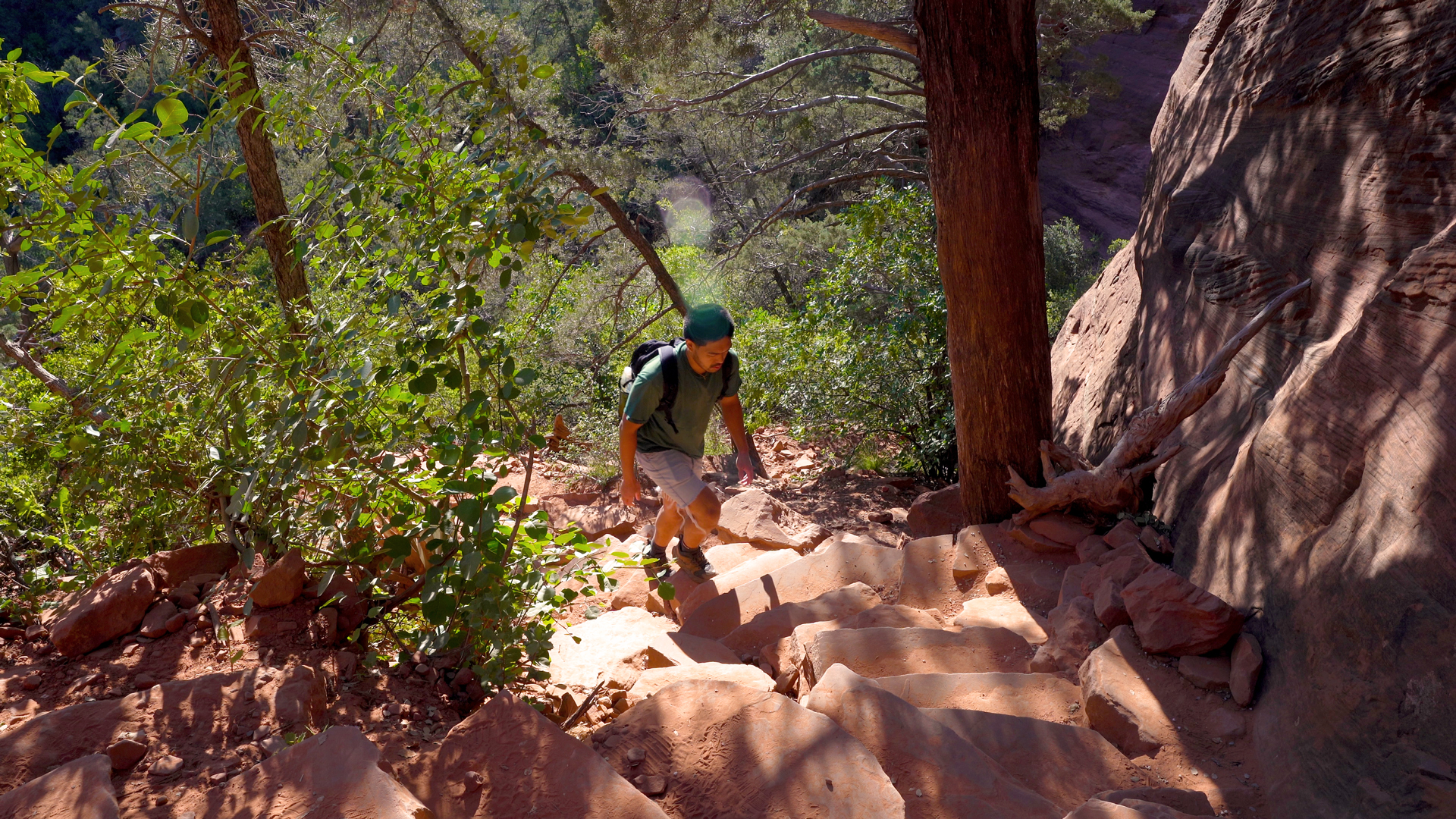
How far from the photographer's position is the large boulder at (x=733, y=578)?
15.1 ft

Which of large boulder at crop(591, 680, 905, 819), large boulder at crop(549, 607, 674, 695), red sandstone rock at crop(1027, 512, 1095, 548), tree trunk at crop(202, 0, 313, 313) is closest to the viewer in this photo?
large boulder at crop(591, 680, 905, 819)

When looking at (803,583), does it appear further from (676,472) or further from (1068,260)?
(1068,260)

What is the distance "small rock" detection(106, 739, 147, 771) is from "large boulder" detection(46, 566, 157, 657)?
82cm

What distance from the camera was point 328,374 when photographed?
2477 mm

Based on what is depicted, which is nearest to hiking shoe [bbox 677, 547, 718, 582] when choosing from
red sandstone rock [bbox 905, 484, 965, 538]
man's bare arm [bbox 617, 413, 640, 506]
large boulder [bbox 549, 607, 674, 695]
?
large boulder [bbox 549, 607, 674, 695]

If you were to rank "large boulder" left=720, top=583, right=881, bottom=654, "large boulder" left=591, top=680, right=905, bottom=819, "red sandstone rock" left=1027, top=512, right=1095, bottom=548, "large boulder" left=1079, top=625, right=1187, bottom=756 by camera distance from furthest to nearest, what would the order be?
"red sandstone rock" left=1027, top=512, right=1095, bottom=548
"large boulder" left=720, top=583, right=881, bottom=654
"large boulder" left=1079, top=625, right=1187, bottom=756
"large boulder" left=591, top=680, right=905, bottom=819

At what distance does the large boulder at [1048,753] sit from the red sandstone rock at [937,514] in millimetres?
3183

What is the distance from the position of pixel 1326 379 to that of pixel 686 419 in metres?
2.88

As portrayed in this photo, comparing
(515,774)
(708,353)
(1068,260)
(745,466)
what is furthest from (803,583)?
(1068,260)

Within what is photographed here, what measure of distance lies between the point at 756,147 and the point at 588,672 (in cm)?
1168

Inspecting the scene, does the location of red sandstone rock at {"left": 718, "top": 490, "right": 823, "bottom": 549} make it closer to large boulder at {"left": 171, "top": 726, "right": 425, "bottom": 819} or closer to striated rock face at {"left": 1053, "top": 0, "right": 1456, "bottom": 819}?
striated rock face at {"left": 1053, "top": 0, "right": 1456, "bottom": 819}

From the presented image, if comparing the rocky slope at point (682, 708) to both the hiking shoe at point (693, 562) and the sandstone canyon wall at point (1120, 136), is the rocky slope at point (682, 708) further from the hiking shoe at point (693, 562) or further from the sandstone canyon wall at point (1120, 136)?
the sandstone canyon wall at point (1120, 136)

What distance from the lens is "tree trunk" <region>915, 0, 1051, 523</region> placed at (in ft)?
13.1

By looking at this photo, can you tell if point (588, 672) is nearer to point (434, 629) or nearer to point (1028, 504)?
point (434, 629)
